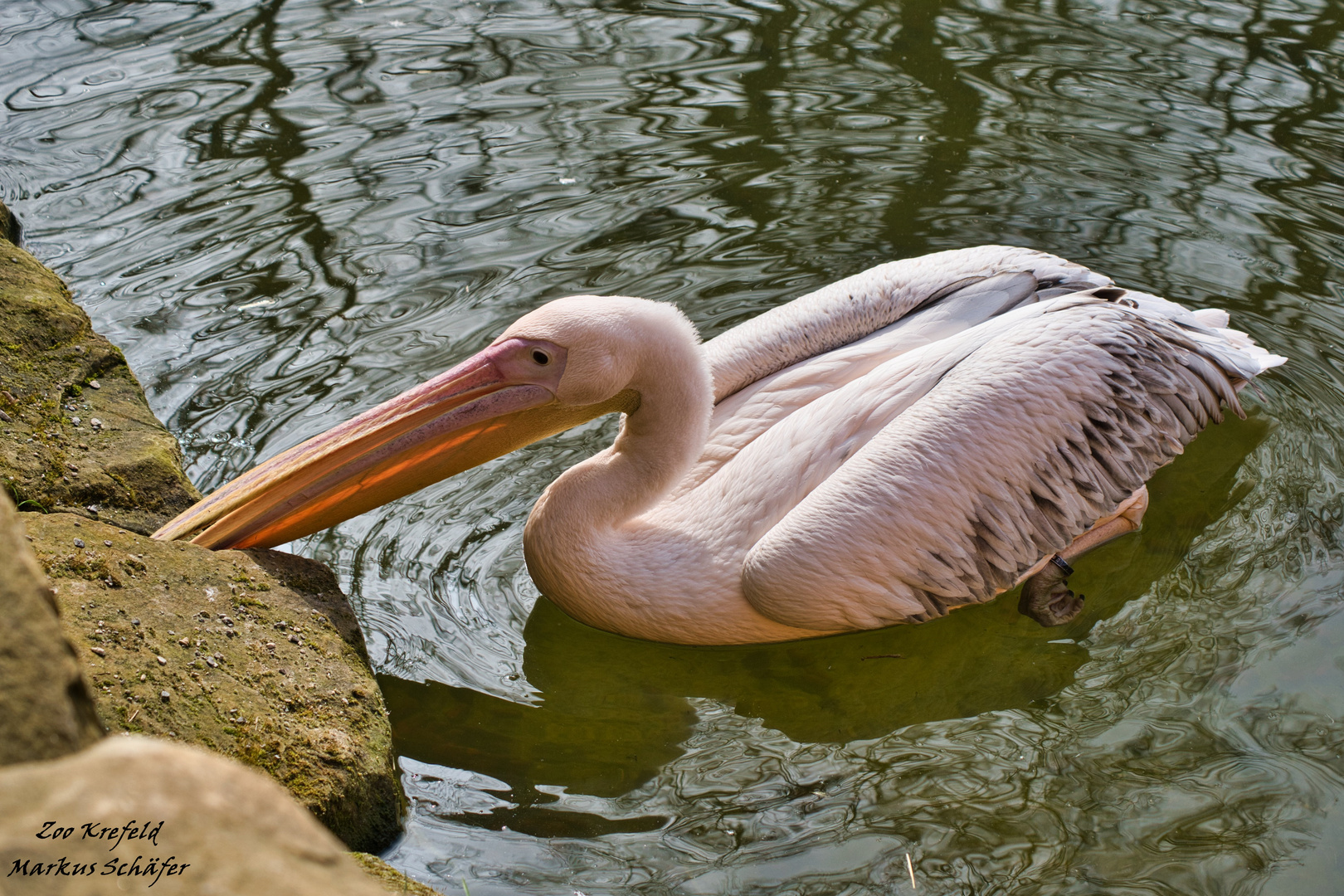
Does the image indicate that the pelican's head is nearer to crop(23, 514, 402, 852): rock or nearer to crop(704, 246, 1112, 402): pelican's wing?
crop(23, 514, 402, 852): rock

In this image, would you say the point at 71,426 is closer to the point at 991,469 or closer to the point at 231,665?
the point at 231,665

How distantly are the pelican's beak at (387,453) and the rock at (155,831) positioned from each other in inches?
84.6

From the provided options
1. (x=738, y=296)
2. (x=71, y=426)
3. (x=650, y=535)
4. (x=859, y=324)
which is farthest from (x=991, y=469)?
(x=71, y=426)

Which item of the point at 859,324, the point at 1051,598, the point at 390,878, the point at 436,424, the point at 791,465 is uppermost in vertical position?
the point at 436,424

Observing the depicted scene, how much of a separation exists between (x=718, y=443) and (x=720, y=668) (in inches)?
29.4

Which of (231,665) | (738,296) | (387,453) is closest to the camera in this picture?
(231,665)

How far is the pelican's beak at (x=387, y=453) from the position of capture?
3145 millimetres

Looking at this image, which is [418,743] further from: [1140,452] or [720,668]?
[1140,452]

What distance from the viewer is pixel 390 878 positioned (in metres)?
2.37

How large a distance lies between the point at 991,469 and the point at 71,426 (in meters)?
2.68

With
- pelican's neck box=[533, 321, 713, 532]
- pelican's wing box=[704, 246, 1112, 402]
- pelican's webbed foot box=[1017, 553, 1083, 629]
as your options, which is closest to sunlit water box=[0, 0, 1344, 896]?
pelican's webbed foot box=[1017, 553, 1083, 629]

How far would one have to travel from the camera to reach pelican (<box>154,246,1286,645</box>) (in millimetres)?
3174

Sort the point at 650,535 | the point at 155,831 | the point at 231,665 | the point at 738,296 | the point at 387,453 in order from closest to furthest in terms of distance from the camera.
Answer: the point at 155,831, the point at 231,665, the point at 387,453, the point at 650,535, the point at 738,296

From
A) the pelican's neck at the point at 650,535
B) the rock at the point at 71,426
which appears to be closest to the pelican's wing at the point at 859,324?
the pelican's neck at the point at 650,535
